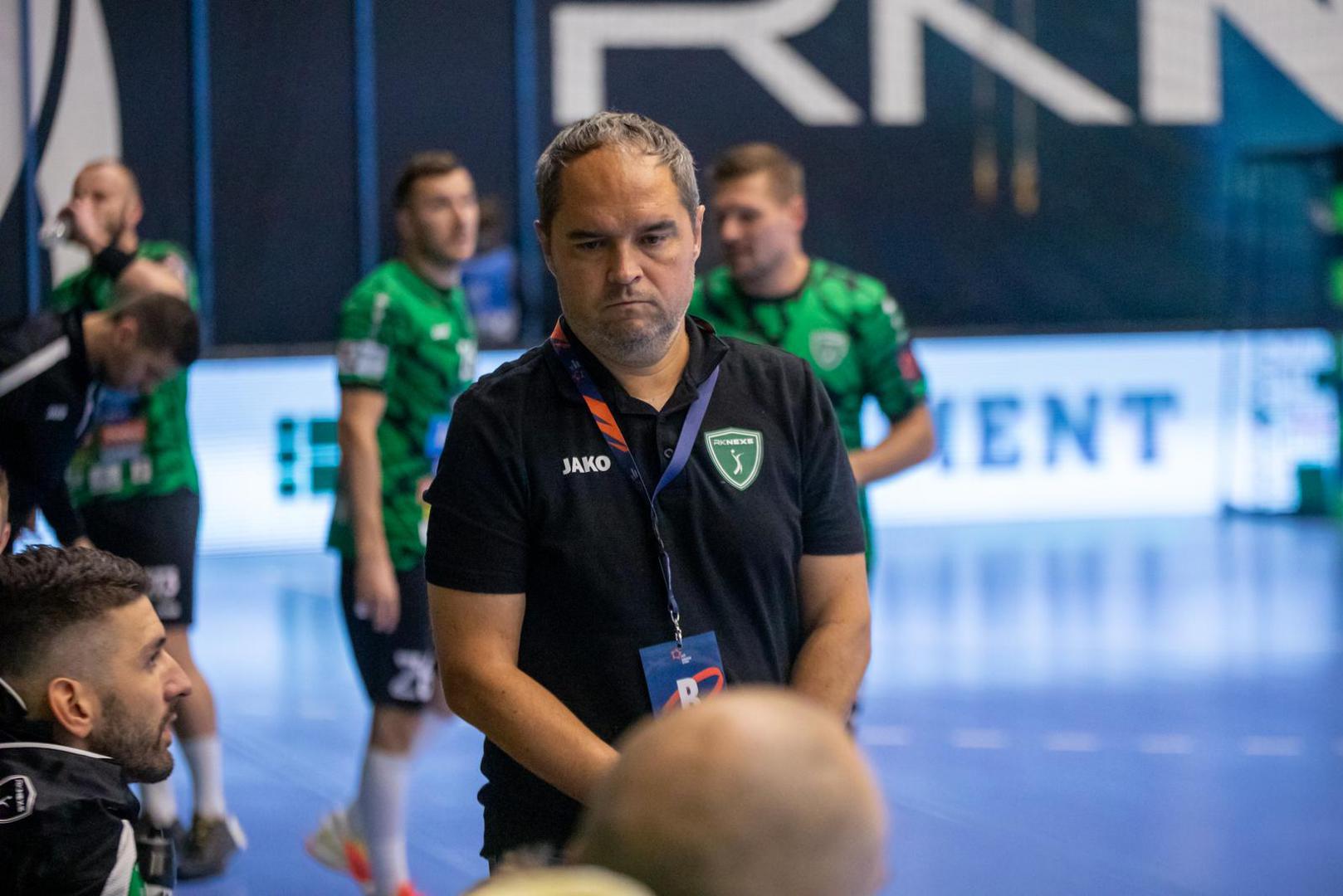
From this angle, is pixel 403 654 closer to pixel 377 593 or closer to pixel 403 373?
pixel 377 593

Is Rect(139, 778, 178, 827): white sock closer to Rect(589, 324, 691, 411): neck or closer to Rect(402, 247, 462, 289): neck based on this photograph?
Rect(402, 247, 462, 289): neck

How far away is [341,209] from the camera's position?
11711 mm

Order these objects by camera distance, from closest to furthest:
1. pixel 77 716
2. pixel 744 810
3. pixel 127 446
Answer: pixel 744 810, pixel 77 716, pixel 127 446

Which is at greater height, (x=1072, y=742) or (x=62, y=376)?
(x=62, y=376)

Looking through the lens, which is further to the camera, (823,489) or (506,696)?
(823,489)

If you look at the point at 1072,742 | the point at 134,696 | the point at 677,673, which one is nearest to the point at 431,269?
the point at 134,696

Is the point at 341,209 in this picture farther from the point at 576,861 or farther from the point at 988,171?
the point at 576,861

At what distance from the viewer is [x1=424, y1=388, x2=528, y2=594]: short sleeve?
6.53 ft

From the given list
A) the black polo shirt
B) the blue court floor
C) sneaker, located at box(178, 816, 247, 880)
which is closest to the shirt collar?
the black polo shirt

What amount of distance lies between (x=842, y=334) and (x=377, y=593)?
140 centimetres

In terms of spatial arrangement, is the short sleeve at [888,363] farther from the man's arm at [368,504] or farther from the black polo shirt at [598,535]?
the black polo shirt at [598,535]

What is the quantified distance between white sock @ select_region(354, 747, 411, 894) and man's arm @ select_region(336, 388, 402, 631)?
0.37m

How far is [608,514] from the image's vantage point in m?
2.02

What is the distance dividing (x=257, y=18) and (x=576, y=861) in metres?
11.3
